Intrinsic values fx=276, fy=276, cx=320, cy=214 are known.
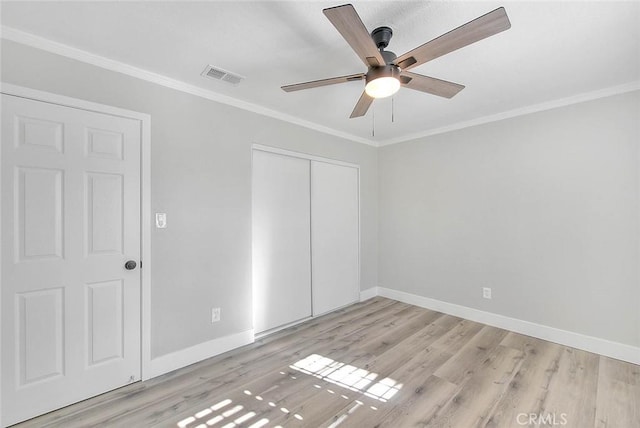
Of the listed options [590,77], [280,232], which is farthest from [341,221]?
[590,77]

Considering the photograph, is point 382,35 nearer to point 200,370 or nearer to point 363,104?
point 363,104

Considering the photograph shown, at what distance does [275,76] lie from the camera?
232cm

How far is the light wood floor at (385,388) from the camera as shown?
182 cm

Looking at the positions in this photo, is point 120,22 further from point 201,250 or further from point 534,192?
point 534,192

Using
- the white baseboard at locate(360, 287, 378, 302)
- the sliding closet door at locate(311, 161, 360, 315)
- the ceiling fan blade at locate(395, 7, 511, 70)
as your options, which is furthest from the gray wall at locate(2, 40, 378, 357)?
the white baseboard at locate(360, 287, 378, 302)

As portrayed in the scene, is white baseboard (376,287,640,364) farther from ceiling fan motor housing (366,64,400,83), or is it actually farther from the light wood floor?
ceiling fan motor housing (366,64,400,83)

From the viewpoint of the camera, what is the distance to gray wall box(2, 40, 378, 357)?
205 cm

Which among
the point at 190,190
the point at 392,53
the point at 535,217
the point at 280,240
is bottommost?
the point at 280,240

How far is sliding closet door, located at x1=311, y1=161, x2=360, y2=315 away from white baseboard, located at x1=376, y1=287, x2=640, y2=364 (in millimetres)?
898

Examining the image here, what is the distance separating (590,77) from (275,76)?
2.69 metres

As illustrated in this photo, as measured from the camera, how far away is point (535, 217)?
297 centimetres

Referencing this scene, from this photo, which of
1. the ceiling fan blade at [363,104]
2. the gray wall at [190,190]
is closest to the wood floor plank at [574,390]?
the ceiling fan blade at [363,104]

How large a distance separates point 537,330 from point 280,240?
294 centimetres

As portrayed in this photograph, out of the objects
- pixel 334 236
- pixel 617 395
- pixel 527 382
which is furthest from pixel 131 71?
pixel 617 395
